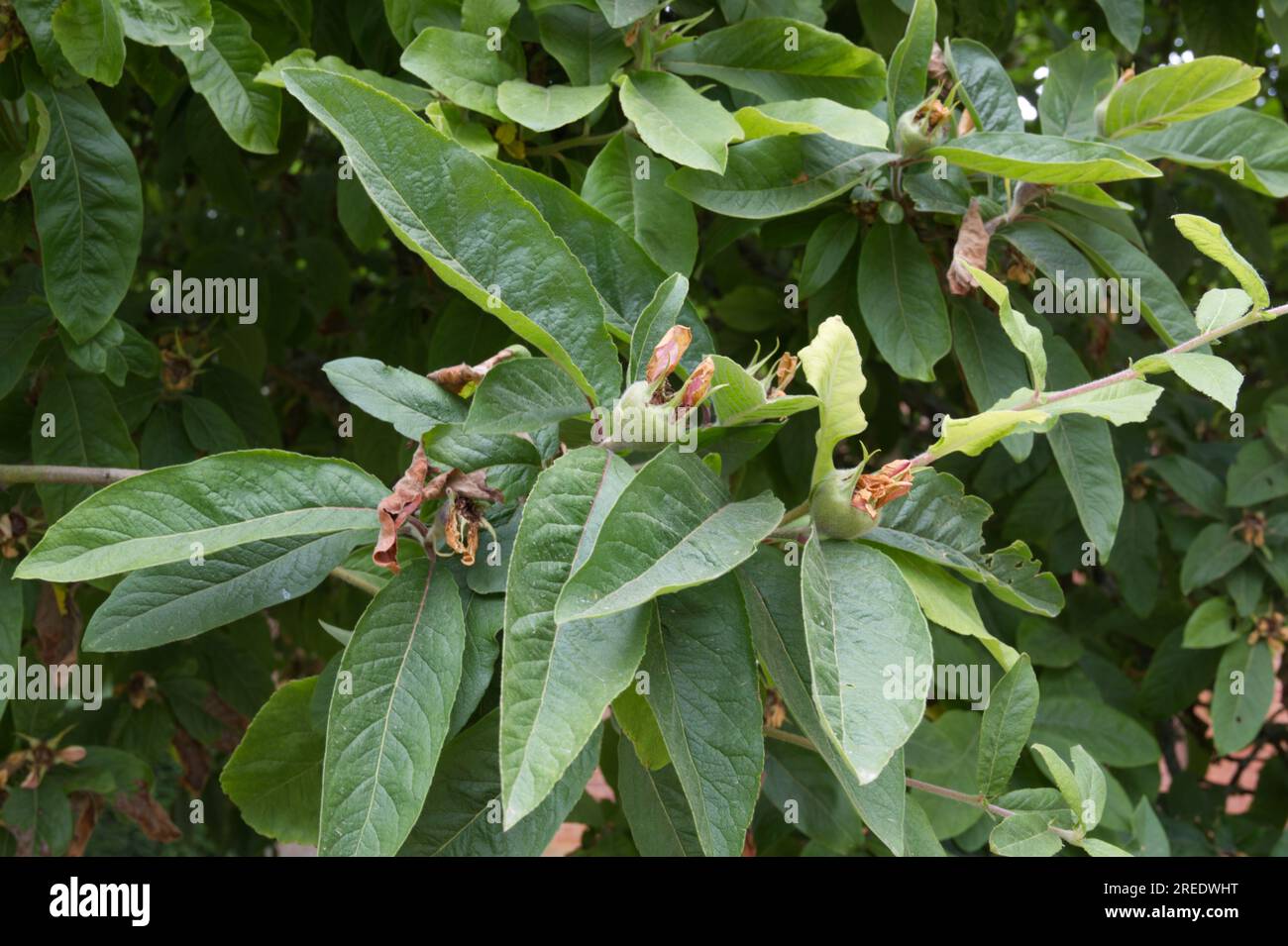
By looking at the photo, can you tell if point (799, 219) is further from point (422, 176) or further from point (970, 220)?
point (422, 176)

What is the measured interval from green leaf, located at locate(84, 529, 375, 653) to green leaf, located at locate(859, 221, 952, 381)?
75 centimetres

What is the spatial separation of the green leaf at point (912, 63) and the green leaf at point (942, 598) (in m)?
0.62

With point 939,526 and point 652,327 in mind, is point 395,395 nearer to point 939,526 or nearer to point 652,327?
point 652,327

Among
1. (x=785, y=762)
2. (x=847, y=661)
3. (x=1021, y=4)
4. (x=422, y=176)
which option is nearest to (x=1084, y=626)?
(x=785, y=762)

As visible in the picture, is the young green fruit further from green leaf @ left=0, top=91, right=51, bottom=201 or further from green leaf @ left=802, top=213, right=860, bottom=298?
green leaf @ left=0, top=91, right=51, bottom=201

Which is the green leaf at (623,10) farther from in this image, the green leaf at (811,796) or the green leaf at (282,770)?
the green leaf at (811,796)

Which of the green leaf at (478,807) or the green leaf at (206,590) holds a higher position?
the green leaf at (206,590)

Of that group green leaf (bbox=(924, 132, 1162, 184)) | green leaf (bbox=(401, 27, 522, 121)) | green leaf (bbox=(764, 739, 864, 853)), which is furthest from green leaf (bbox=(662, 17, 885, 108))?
green leaf (bbox=(764, 739, 864, 853))

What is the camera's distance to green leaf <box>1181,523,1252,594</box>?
2160 millimetres

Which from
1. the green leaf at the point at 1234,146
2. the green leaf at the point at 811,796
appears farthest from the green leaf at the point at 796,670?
the green leaf at the point at 1234,146

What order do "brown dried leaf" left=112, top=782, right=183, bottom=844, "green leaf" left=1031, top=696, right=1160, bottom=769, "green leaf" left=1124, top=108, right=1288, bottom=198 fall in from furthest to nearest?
"green leaf" left=1031, top=696, right=1160, bottom=769 < "brown dried leaf" left=112, top=782, right=183, bottom=844 < "green leaf" left=1124, top=108, right=1288, bottom=198

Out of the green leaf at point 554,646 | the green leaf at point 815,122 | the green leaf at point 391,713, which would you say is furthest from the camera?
the green leaf at point 815,122

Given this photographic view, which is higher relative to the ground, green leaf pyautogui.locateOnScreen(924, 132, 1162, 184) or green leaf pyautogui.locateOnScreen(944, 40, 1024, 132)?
green leaf pyautogui.locateOnScreen(944, 40, 1024, 132)

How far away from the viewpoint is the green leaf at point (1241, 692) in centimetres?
209
